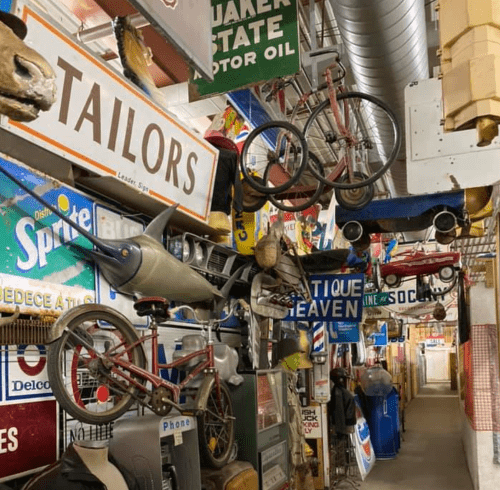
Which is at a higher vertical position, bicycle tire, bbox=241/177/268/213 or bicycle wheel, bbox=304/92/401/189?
bicycle wheel, bbox=304/92/401/189

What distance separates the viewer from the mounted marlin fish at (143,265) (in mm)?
3492

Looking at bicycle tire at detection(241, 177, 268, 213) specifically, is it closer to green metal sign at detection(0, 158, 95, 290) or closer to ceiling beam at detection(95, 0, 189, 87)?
ceiling beam at detection(95, 0, 189, 87)

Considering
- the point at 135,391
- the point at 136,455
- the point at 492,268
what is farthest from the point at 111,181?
the point at 492,268

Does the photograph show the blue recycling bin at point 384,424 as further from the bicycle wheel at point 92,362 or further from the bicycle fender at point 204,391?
the bicycle wheel at point 92,362

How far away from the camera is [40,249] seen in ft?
10.1

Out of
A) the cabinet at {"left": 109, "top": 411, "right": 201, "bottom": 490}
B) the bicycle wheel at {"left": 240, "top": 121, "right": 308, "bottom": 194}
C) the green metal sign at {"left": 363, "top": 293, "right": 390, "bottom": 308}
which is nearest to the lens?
the cabinet at {"left": 109, "top": 411, "right": 201, "bottom": 490}

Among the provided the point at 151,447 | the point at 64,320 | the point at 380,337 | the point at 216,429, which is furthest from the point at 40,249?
the point at 380,337

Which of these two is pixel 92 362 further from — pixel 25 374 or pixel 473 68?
pixel 473 68

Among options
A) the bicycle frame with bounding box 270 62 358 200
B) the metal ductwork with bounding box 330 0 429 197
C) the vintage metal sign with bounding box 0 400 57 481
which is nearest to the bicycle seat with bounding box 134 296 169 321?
the vintage metal sign with bounding box 0 400 57 481

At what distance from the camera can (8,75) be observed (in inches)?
41.8

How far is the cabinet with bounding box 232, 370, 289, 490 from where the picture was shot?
15.3ft

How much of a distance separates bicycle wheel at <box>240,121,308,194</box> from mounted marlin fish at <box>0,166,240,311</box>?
50.8 inches

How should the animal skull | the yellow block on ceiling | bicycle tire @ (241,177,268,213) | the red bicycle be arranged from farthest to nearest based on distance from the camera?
1. bicycle tire @ (241,177,268,213)
2. the red bicycle
3. the yellow block on ceiling
4. the animal skull

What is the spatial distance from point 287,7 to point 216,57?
2.03 ft
